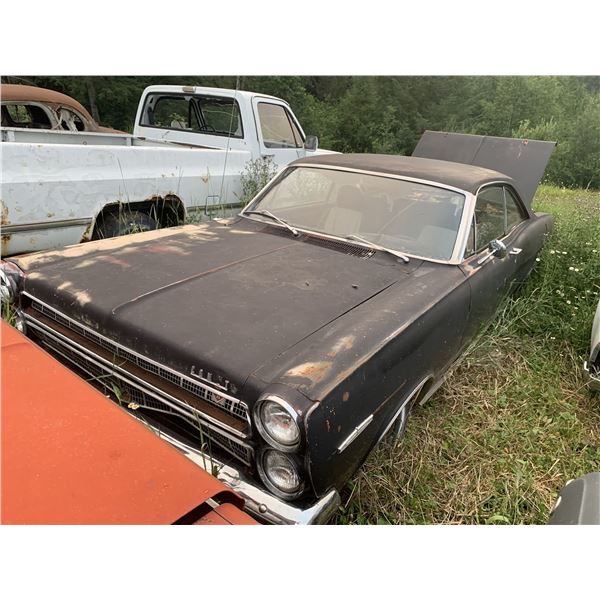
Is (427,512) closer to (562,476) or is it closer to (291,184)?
(562,476)

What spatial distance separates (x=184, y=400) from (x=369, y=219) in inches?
72.7

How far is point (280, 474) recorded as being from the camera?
1815 mm

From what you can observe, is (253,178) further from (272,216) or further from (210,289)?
(210,289)

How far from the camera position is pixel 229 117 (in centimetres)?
562

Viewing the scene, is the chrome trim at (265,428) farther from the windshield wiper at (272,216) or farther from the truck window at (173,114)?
the truck window at (173,114)

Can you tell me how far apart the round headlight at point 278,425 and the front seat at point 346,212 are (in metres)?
1.75

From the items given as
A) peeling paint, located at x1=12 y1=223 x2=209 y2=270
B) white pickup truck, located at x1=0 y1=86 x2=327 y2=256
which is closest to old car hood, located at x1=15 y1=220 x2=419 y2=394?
peeling paint, located at x1=12 y1=223 x2=209 y2=270

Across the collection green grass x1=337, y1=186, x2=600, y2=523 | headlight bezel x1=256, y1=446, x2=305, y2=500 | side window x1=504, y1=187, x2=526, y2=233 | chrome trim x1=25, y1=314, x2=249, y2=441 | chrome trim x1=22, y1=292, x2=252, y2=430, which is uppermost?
side window x1=504, y1=187, x2=526, y2=233

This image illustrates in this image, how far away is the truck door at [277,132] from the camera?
18.1ft

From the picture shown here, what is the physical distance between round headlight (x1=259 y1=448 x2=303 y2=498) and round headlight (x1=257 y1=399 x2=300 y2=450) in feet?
0.20

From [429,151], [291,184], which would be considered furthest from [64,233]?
[429,151]

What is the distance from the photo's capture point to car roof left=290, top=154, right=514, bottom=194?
3.31 metres

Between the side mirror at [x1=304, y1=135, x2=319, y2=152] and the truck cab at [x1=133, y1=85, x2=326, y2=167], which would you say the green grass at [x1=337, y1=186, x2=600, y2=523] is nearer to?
the side mirror at [x1=304, y1=135, x2=319, y2=152]

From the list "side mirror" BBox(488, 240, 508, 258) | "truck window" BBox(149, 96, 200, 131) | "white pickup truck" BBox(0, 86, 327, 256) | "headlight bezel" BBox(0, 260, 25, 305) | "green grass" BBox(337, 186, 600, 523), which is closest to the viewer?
"green grass" BBox(337, 186, 600, 523)
